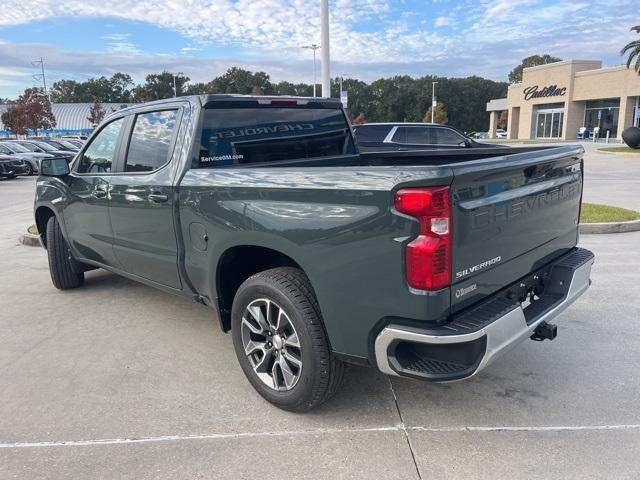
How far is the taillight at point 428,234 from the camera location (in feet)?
8.00

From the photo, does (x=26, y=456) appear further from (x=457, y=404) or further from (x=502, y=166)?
(x=502, y=166)

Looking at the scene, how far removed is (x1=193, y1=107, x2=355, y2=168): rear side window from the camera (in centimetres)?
384

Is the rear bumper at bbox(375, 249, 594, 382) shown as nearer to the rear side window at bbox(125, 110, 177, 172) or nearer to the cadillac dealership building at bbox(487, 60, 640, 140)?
the rear side window at bbox(125, 110, 177, 172)

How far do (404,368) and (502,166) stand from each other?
1.17 m

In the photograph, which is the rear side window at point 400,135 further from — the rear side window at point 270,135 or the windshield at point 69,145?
the windshield at point 69,145

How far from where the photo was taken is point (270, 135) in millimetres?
4164

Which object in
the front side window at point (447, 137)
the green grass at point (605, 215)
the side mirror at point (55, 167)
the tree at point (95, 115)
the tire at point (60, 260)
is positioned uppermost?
the tree at point (95, 115)

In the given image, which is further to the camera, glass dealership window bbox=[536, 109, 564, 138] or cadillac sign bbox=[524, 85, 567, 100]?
glass dealership window bbox=[536, 109, 564, 138]

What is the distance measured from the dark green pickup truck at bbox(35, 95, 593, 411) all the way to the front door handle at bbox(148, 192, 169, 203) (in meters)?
0.02

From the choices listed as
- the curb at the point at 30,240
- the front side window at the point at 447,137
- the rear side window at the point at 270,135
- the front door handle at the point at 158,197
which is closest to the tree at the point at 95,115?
the front side window at the point at 447,137

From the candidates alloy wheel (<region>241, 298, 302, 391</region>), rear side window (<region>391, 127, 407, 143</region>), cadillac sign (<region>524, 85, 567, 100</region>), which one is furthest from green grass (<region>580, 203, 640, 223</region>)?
cadillac sign (<region>524, 85, 567, 100</region>)

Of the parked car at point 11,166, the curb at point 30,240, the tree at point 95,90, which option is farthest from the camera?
the tree at point 95,90

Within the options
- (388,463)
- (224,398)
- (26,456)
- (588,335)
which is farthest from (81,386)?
(588,335)

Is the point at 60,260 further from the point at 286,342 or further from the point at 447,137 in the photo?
the point at 447,137
